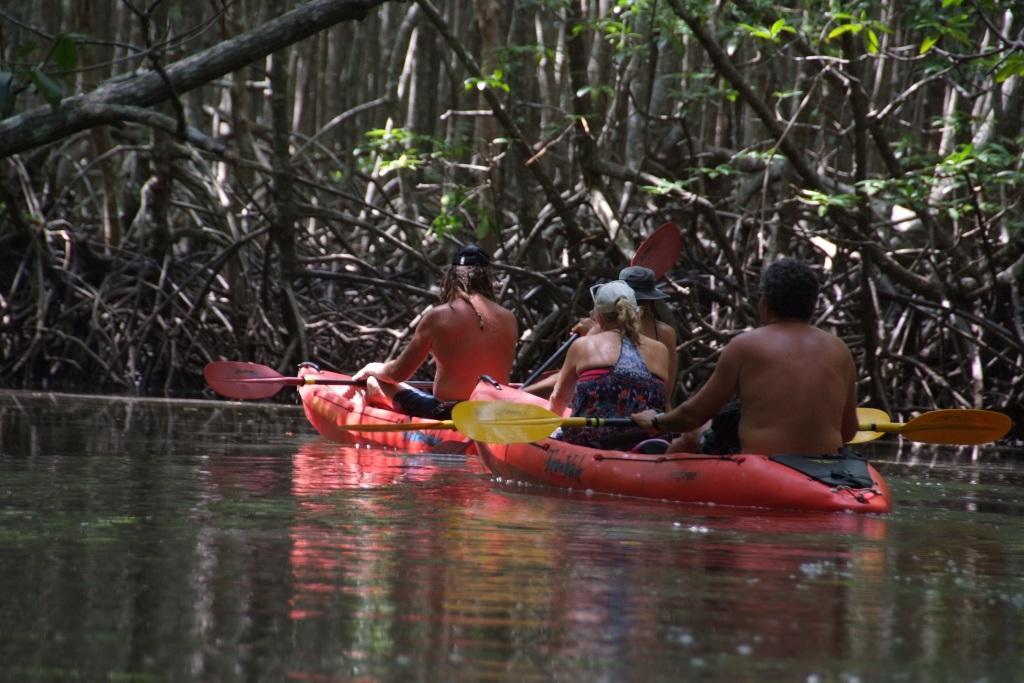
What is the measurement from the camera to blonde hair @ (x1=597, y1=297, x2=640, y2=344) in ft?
19.7

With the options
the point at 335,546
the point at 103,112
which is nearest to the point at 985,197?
the point at 103,112

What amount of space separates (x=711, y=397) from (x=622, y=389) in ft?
2.09

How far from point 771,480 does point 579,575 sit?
5.49 ft

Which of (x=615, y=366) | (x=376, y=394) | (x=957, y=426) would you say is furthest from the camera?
(x=376, y=394)

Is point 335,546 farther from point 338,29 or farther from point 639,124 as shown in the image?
point 338,29

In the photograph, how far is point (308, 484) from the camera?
18.6 feet

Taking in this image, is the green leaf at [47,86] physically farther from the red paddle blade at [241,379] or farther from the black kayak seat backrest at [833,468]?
the red paddle blade at [241,379]

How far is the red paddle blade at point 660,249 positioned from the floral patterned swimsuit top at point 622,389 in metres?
2.12

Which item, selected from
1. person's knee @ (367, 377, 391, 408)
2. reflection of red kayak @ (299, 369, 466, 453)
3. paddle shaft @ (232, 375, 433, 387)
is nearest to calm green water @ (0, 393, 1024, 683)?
reflection of red kayak @ (299, 369, 466, 453)

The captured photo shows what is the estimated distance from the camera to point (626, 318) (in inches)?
237

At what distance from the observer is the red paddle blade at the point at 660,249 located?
26.6 feet

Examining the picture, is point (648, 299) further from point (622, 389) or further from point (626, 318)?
point (622, 389)

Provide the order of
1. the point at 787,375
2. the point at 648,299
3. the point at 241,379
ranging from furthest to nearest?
the point at 241,379
the point at 648,299
the point at 787,375

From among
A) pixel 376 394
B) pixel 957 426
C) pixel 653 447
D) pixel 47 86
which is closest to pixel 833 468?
pixel 653 447
